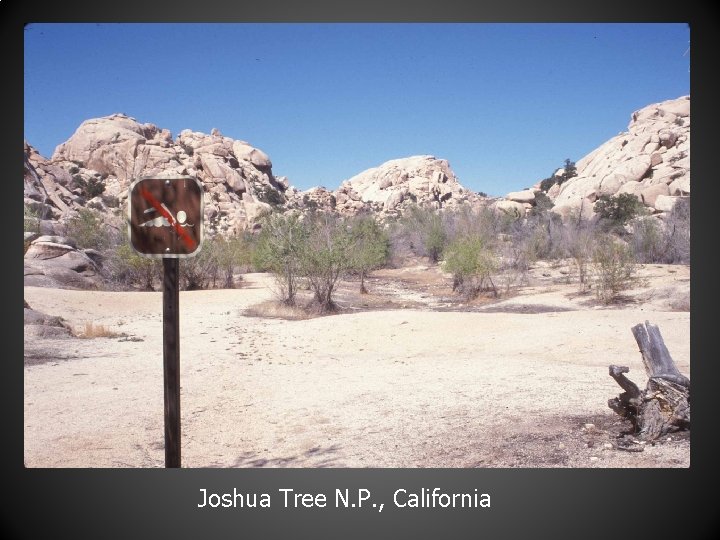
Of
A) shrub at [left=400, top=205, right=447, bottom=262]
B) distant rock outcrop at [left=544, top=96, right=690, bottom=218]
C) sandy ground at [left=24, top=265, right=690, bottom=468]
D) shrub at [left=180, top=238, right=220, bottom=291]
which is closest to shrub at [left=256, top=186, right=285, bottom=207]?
shrub at [left=400, top=205, right=447, bottom=262]

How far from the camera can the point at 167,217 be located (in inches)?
145

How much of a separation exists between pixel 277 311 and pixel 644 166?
33.5 metres

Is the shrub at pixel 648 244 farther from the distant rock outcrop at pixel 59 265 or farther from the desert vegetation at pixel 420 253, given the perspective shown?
the distant rock outcrop at pixel 59 265

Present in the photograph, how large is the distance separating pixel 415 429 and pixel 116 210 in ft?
82.2

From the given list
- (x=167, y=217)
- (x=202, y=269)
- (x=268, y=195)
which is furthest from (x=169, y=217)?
(x=268, y=195)

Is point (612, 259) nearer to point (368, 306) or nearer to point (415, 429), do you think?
point (368, 306)

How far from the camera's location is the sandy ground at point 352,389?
17.3 feet

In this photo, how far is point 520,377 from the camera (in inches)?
300

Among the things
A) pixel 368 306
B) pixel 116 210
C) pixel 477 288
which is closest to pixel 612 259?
pixel 477 288

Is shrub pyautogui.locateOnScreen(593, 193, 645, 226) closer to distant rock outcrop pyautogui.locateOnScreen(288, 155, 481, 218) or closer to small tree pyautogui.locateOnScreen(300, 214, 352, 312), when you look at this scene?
Answer: small tree pyautogui.locateOnScreen(300, 214, 352, 312)

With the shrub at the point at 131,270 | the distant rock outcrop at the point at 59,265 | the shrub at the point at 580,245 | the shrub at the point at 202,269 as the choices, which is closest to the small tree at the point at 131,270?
Answer: the shrub at the point at 131,270

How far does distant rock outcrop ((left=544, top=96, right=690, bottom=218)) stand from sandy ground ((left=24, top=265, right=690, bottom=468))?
25.5 m

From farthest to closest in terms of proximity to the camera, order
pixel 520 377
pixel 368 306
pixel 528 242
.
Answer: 1. pixel 528 242
2. pixel 368 306
3. pixel 520 377
